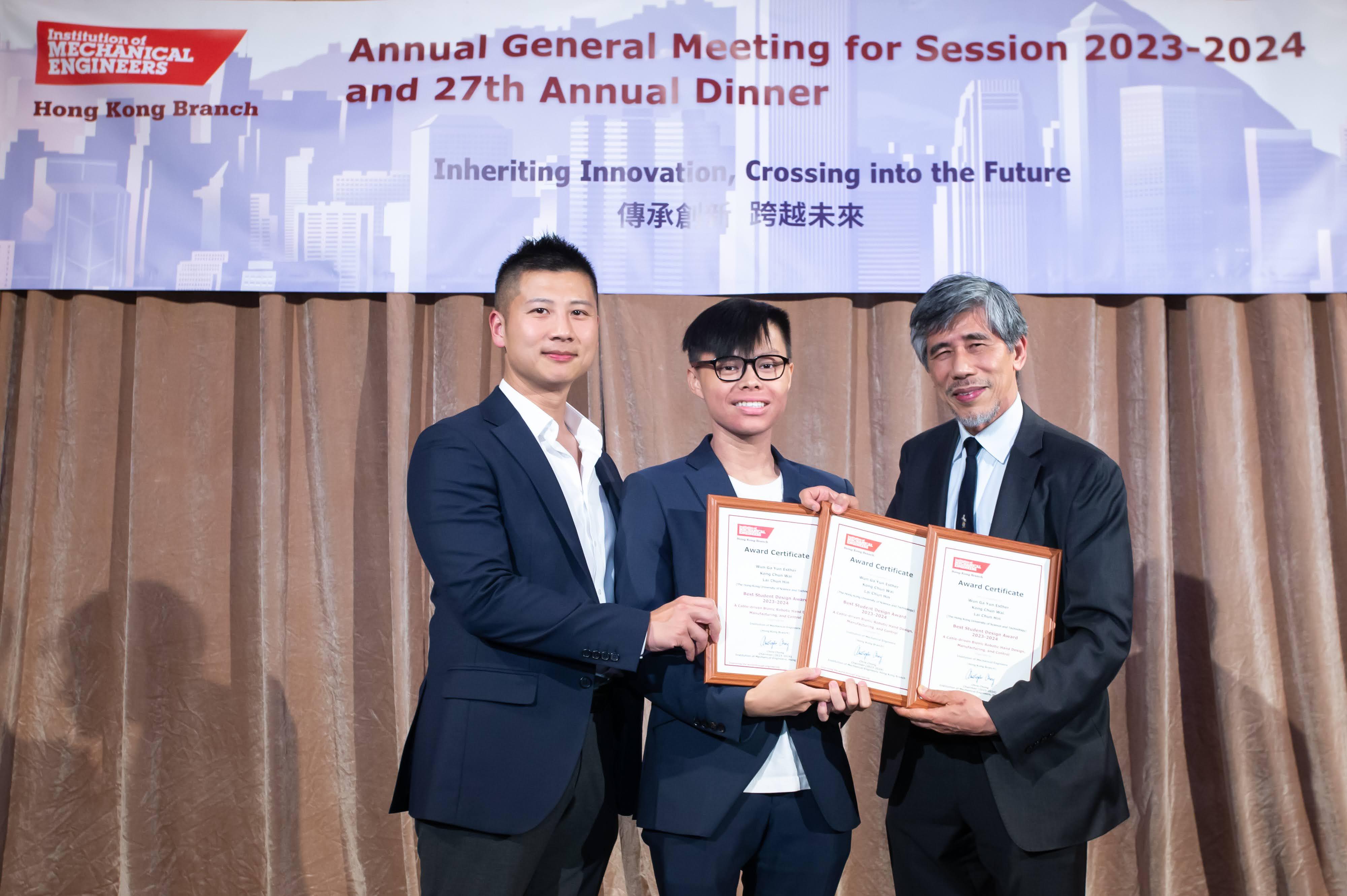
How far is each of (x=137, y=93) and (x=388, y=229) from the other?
0.90 meters

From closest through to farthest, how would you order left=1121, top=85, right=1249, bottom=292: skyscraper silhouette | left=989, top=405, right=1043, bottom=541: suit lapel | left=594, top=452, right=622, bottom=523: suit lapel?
left=989, top=405, right=1043, bottom=541: suit lapel, left=594, top=452, right=622, bottom=523: suit lapel, left=1121, top=85, right=1249, bottom=292: skyscraper silhouette

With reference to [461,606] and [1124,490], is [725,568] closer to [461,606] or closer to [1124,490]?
[461,606]

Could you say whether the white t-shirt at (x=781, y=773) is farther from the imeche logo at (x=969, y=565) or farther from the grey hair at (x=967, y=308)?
the grey hair at (x=967, y=308)

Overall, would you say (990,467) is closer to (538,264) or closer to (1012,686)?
(1012,686)

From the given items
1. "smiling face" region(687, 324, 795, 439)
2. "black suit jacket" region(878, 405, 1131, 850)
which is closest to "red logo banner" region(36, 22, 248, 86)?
"smiling face" region(687, 324, 795, 439)

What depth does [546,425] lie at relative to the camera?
1871 millimetres

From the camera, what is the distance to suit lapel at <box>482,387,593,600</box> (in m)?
1.76

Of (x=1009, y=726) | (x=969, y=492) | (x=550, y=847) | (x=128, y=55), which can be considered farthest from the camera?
(x=128, y=55)

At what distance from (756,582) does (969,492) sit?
48 centimetres

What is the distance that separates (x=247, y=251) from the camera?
2.80 m

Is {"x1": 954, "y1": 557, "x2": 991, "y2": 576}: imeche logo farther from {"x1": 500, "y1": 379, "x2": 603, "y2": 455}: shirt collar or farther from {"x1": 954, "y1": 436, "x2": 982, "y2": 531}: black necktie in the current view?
{"x1": 500, "y1": 379, "x2": 603, "y2": 455}: shirt collar

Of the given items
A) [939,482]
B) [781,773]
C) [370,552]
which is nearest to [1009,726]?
[781,773]

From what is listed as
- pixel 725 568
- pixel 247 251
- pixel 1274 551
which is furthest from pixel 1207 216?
pixel 247 251

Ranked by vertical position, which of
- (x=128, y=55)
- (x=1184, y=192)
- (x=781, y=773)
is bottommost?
(x=781, y=773)
